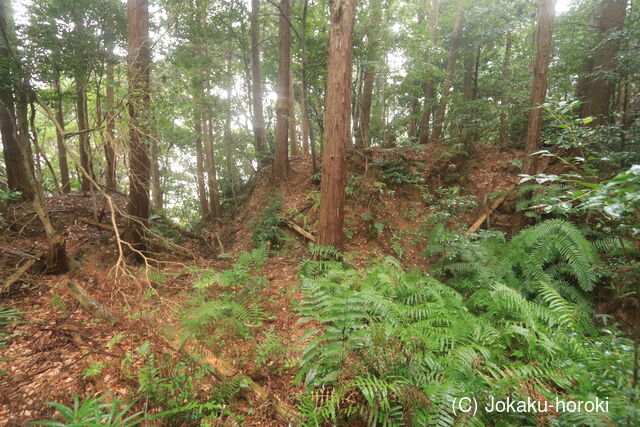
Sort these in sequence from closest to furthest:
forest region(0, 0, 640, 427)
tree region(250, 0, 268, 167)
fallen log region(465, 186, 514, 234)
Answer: forest region(0, 0, 640, 427) < fallen log region(465, 186, 514, 234) < tree region(250, 0, 268, 167)

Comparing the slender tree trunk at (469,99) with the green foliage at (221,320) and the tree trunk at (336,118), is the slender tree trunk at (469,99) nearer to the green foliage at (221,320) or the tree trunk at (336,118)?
the tree trunk at (336,118)

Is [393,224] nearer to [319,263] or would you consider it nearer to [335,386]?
[319,263]

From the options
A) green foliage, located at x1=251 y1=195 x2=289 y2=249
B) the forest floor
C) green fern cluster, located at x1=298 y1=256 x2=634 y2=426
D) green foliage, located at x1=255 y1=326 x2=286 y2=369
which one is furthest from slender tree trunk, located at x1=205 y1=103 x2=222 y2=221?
green fern cluster, located at x1=298 y1=256 x2=634 y2=426

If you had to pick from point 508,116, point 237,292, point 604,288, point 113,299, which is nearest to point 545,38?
point 508,116

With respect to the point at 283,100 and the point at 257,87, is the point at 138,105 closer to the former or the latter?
the point at 283,100

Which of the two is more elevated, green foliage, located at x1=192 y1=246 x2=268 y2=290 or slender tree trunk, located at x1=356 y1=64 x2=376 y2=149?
slender tree trunk, located at x1=356 y1=64 x2=376 y2=149

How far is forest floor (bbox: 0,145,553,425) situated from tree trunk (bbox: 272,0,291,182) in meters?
0.65

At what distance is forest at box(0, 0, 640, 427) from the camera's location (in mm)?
2357

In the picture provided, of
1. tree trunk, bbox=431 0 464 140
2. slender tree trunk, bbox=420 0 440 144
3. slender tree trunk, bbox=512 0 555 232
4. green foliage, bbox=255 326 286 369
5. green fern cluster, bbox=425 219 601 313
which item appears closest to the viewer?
green foliage, bbox=255 326 286 369

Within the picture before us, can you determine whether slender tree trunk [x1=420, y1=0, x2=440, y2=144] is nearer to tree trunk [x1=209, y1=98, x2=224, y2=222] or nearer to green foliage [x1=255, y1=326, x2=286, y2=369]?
tree trunk [x1=209, y1=98, x2=224, y2=222]

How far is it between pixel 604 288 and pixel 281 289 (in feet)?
18.4

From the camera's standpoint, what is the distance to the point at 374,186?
336 inches

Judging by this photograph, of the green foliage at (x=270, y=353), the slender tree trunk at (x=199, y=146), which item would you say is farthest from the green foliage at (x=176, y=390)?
the slender tree trunk at (x=199, y=146)

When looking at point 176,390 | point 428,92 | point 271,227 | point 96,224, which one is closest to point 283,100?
point 271,227
